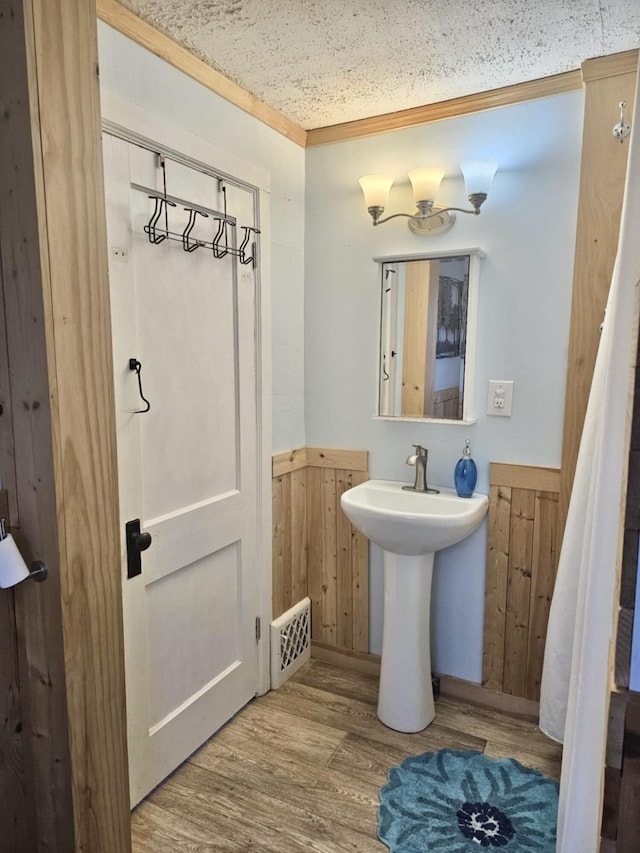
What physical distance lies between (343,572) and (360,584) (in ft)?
0.31

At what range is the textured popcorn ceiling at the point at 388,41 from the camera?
1.55 meters

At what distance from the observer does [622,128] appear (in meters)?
1.74

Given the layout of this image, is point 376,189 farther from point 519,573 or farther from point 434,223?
point 519,573

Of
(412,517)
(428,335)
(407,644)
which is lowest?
(407,644)

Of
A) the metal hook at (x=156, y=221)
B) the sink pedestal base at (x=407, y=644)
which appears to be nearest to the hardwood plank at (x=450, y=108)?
the metal hook at (x=156, y=221)

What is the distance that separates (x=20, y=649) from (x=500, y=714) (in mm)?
1839

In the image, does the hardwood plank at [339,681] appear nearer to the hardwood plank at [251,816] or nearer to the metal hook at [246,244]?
the hardwood plank at [251,816]

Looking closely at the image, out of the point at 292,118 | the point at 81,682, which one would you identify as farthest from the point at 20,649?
the point at 292,118

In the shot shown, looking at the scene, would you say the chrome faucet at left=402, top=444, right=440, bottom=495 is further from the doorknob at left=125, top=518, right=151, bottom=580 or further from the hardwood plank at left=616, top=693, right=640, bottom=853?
the hardwood plank at left=616, top=693, right=640, bottom=853

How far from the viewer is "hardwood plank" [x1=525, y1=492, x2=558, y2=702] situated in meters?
Result: 2.09

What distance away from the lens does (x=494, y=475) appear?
2.18m

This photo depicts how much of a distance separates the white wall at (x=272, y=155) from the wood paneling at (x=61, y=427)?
0.46 m

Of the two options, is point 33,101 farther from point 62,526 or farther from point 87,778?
point 87,778

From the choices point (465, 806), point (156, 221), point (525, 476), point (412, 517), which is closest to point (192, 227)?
point (156, 221)
